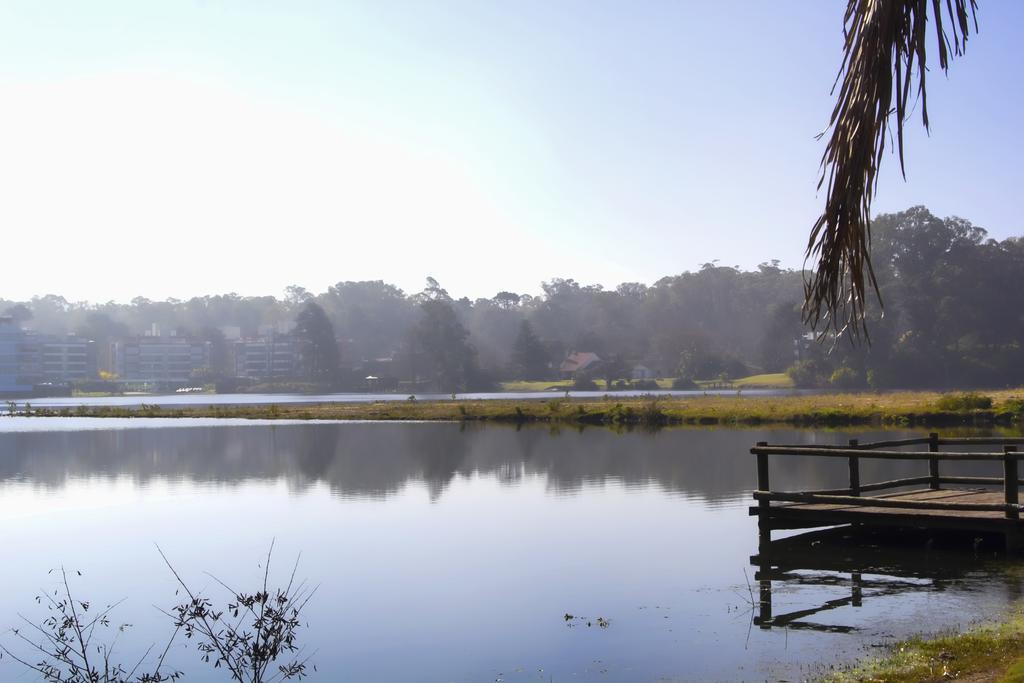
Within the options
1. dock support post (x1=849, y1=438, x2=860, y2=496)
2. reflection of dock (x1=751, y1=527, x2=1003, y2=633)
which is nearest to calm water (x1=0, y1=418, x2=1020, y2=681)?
reflection of dock (x1=751, y1=527, x2=1003, y2=633)

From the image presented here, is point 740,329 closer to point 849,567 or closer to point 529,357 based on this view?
point 529,357

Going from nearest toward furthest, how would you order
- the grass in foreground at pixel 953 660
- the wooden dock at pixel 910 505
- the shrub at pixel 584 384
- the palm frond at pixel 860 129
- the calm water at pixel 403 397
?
the palm frond at pixel 860 129 → the grass in foreground at pixel 953 660 → the wooden dock at pixel 910 505 → the calm water at pixel 403 397 → the shrub at pixel 584 384

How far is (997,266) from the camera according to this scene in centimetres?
11138

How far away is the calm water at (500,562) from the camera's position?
39.2 ft

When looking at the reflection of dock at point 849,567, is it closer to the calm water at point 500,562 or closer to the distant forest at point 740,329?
the calm water at point 500,562

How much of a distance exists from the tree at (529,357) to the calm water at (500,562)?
346 ft

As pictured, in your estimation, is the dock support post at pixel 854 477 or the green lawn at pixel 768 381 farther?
the green lawn at pixel 768 381

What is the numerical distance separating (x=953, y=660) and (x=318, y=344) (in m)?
157

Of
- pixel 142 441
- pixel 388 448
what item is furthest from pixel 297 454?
pixel 142 441

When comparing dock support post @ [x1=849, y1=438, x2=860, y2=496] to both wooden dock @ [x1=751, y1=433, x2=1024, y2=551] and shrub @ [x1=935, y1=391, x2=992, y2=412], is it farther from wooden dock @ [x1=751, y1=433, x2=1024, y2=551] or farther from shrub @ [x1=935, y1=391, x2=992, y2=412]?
shrub @ [x1=935, y1=391, x2=992, y2=412]

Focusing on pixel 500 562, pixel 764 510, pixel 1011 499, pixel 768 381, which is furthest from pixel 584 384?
pixel 1011 499

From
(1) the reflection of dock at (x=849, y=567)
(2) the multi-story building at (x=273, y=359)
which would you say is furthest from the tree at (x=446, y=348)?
(1) the reflection of dock at (x=849, y=567)

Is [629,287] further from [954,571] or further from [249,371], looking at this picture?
[954,571]

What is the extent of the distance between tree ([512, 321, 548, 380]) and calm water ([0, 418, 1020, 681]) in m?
105
